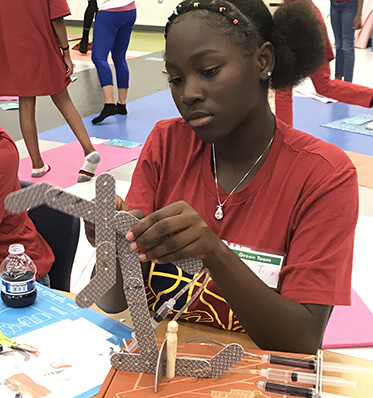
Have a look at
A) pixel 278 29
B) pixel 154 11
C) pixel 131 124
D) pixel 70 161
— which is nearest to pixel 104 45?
pixel 131 124

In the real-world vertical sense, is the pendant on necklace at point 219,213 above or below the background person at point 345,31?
above

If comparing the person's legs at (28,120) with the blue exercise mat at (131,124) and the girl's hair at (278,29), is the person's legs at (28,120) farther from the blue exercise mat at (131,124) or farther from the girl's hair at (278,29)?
the girl's hair at (278,29)

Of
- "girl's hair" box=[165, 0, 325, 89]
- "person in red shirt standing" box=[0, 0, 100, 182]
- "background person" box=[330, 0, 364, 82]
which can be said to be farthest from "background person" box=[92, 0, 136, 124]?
"girl's hair" box=[165, 0, 325, 89]

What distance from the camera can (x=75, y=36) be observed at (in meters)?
10.3

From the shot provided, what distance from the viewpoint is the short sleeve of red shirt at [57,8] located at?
3586 mm

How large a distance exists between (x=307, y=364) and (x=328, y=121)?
4.67 m

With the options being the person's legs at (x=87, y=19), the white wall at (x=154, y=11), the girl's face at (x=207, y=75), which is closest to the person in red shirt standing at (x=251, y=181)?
the girl's face at (x=207, y=75)

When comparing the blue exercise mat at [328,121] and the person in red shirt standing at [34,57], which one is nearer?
the person in red shirt standing at [34,57]

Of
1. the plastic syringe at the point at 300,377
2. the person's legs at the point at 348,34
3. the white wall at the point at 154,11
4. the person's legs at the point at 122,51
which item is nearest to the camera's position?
the plastic syringe at the point at 300,377

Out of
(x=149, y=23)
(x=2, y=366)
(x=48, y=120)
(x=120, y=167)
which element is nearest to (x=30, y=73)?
(x=120, y=167)

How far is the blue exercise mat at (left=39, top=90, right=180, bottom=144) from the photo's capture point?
192 inches

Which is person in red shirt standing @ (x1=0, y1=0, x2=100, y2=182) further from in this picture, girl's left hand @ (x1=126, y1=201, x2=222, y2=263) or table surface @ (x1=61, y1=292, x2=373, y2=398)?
girl's left hand @ (x1=126, y1=201, x2=222, y2=263)

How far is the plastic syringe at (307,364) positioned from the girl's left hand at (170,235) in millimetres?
189

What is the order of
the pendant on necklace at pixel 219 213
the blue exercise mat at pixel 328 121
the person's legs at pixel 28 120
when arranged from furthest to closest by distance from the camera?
the blue exercise mat at pixel 328 121 → the person's legs at pixel 28 120 → the pendant on necklace at pixel 219 213
